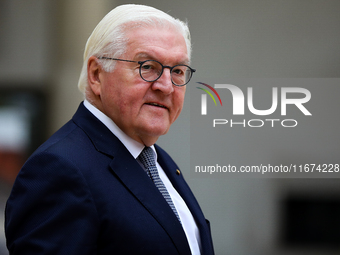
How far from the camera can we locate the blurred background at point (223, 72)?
351 cm

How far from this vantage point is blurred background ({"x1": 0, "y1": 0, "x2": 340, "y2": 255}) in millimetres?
3512

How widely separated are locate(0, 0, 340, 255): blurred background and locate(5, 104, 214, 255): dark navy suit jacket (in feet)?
7.44

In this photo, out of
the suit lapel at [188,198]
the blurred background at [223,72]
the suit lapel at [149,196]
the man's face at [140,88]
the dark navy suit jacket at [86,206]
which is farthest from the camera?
the blurred background at [223,72]

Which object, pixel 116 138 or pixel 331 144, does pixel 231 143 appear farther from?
pixel 116 138

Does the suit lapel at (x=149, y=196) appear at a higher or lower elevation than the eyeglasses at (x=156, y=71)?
lower

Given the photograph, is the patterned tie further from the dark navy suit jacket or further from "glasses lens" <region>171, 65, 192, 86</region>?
"glasses lens" <region>171, 65, 192, 86</region>

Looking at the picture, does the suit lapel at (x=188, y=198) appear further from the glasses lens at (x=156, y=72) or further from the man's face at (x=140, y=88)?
the glasses lens at (x=156, y=72)

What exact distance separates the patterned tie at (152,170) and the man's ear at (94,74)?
0.97 feet

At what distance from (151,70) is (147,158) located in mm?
336

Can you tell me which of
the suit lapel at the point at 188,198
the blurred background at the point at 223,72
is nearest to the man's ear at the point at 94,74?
the suit lapel at the point at 188,198

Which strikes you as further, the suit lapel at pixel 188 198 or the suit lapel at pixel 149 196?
the suit lapel at pixel 188 198

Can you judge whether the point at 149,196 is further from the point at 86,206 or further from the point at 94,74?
the point at 94,74

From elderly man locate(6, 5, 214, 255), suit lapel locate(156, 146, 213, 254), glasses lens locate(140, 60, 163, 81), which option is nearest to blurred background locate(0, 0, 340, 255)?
suit lapel locate(156, 146, 213, 254)

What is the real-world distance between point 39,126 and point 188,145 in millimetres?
1379
